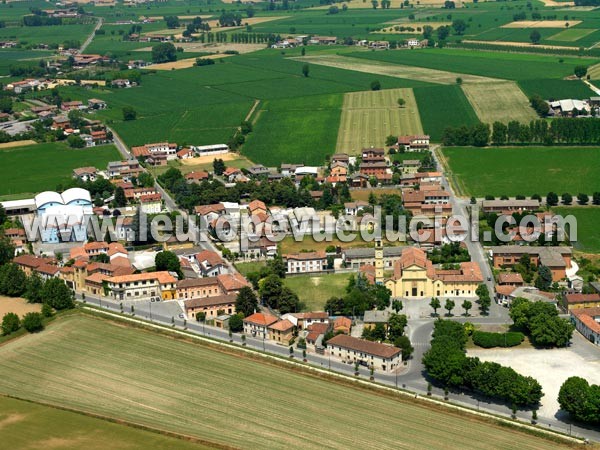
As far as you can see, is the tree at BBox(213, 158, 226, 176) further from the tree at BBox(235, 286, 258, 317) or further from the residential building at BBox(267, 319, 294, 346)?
the residential building at BBox(267, 319, 294, 346)

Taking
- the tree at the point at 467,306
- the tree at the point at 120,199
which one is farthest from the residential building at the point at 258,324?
the tree at the point at 120,199

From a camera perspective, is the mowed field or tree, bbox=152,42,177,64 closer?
the mowed field

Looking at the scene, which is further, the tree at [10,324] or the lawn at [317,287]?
the lawn at [317,287]

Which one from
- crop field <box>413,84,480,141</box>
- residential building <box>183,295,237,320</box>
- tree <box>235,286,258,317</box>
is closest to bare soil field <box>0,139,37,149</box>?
crop field <box>413,84,480,141</box>

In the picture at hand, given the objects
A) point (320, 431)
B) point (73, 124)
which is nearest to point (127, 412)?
point (320, 431)

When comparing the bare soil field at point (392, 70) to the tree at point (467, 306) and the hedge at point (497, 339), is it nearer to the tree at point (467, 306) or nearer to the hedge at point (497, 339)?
the tree at point (467, 306)

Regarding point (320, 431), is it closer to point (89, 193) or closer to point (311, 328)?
point (311, 328)
